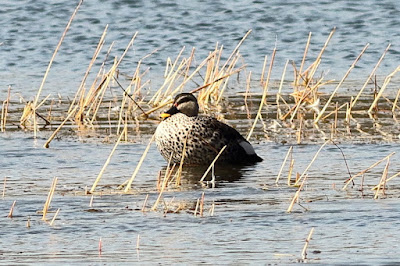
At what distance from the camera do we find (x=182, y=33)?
19.6 m

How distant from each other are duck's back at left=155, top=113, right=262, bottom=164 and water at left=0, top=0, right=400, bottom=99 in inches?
201

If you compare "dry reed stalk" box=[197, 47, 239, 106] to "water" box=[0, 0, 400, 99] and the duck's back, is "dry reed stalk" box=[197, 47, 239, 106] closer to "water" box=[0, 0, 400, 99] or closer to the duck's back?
"water" box=[0, 0, 400, 99]

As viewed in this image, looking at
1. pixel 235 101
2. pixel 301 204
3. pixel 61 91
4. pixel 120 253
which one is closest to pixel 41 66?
pixel 61 91

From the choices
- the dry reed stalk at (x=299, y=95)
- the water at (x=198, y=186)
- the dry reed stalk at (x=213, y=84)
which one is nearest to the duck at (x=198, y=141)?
the water at (x=198, y=186)

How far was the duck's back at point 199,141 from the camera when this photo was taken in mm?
9977

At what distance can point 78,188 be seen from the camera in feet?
28.3

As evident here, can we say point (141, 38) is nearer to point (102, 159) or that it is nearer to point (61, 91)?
point (61, 91)

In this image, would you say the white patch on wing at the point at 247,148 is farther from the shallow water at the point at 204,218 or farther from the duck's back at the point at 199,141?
the shallow water at the point at 204,218

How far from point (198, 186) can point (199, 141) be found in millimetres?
1177

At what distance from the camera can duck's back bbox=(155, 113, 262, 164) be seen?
9.98m

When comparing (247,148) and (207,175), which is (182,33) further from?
(207,175)

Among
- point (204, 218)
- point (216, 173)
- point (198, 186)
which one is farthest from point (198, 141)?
point (204, 218)

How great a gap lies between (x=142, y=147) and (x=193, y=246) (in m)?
4.36

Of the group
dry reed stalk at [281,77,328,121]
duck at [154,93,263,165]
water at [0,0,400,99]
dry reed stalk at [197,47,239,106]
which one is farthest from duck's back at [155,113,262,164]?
water at [0,0,400,99]
